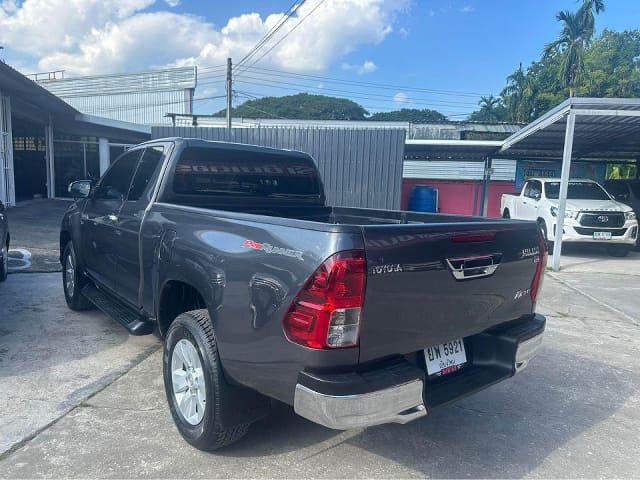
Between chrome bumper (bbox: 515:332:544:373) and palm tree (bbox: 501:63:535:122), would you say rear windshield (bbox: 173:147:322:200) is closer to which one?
chrome bumper (bbox: 515:332:544:373)

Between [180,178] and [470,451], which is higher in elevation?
[180,178]

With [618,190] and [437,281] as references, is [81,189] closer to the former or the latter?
[437,281]

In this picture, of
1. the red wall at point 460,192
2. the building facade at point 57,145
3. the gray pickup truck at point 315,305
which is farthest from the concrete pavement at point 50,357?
the red wall at point 460,192

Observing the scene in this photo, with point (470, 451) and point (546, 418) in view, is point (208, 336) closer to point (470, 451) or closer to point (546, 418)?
point (470, 451)

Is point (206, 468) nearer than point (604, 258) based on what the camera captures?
Yes

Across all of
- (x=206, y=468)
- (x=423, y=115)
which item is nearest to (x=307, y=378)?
(x=206, y=468)

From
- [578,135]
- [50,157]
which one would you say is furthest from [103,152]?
[578,135]

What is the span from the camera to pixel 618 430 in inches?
137

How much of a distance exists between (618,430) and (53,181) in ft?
69.0

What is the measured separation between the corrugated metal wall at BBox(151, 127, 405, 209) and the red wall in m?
4.96

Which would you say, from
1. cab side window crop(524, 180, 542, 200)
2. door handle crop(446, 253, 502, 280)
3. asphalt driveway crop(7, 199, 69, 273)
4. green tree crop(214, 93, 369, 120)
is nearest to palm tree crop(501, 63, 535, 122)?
green tree crop(214, 93, 369, 120)

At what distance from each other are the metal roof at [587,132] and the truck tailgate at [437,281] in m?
7.98

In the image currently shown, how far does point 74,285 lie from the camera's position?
5.61 metres

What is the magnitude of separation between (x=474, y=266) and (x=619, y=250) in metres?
11.1
